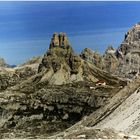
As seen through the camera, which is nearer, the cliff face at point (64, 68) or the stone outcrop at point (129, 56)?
the cliff face at point (64, 68)

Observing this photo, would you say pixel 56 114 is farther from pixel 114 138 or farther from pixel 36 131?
pixel 114 138

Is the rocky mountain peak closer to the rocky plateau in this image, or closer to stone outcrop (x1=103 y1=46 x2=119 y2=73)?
the rocky plateau

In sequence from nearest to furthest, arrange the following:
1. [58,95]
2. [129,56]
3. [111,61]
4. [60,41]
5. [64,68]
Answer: [58,95]
[64,68]
[60,41]
[129,56]
[111,61]

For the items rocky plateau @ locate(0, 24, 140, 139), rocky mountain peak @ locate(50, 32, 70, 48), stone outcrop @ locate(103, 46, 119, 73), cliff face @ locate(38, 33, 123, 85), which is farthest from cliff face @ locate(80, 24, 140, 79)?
cliff face @ locate(38, 33, 123, 85)

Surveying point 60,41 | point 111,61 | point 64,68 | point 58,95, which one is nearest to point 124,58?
point 111,61

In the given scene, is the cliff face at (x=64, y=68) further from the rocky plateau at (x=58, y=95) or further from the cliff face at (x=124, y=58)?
the cliff face at (x=124, y=58)

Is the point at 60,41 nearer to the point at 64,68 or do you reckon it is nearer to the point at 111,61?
the point at 64,68

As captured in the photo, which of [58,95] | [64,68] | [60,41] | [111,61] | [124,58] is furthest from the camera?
[124,58]

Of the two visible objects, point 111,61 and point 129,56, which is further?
point 111,61

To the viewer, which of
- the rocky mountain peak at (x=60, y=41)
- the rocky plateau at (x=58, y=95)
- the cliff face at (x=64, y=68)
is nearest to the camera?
the rocky plateau at (x=58, y=95)

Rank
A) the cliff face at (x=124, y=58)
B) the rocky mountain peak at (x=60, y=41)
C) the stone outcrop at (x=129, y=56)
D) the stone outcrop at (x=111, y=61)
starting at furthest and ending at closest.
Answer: the stone outcrop at (x=111, y=61) → the cliff face at (x=124, y=58) → the stone outcrop at (x=129, y=56) → the rocky mountain peak at (x=60, y=41)

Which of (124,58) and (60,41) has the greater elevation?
(124,58)

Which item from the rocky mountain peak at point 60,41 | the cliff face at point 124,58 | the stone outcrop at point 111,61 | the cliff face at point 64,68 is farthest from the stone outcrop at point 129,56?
the cliff face at point 64,68
